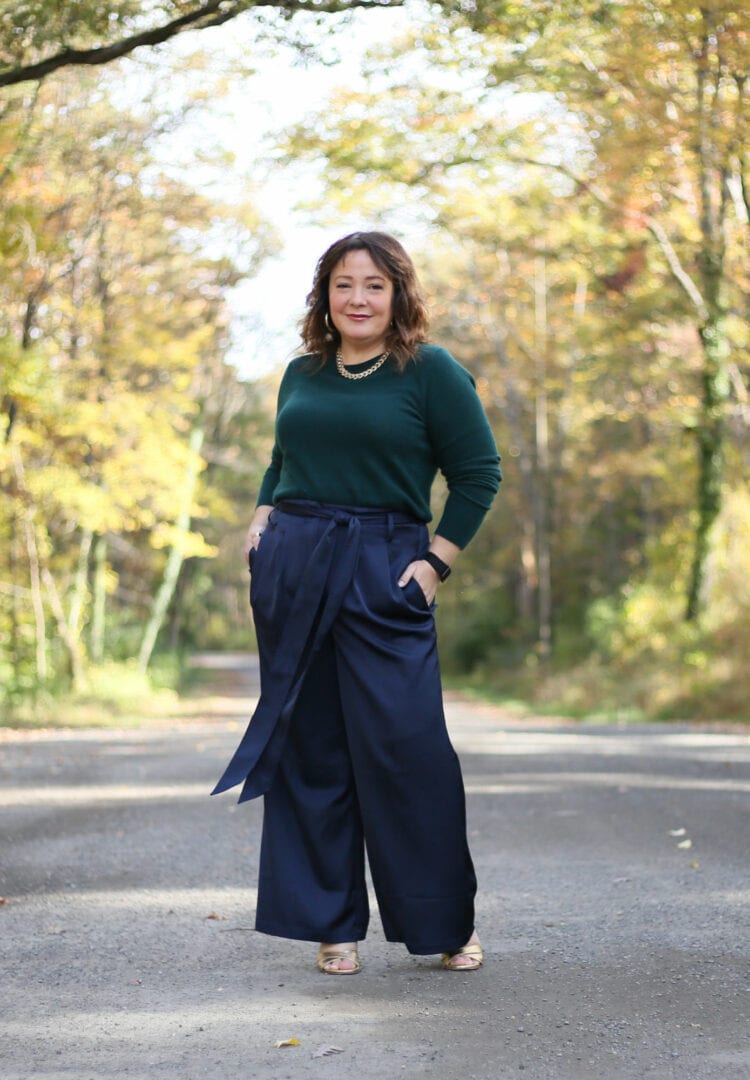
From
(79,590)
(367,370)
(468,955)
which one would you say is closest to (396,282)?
(367,370)

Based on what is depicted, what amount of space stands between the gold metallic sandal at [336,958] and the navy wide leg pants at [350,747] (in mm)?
47

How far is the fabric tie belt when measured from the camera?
4.49 meters

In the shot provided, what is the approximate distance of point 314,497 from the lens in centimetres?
459

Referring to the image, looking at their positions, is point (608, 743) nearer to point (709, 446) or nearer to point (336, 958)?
point (336, 958)

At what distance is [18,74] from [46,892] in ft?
18.7

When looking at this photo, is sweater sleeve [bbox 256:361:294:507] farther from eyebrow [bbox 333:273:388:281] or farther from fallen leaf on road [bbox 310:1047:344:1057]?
fallen leaf on road [bbox 310:1047:344:1057]

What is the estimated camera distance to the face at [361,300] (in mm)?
4570

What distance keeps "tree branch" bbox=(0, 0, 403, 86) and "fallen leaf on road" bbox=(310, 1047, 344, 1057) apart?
22.7 feet

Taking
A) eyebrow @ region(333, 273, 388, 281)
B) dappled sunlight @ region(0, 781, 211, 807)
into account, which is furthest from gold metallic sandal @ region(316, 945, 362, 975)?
dappled sunlight @ region(0, 781, 211, 807)

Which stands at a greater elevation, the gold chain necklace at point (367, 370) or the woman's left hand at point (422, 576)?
the gold chain necklace at point (367, 370)

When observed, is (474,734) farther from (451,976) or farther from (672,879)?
(451,976)

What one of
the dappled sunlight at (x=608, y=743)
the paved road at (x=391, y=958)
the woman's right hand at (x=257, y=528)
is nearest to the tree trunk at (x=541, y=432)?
the dappled sunlight at (x=608, y=743)

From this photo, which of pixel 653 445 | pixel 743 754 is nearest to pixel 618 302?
pixel 653 445

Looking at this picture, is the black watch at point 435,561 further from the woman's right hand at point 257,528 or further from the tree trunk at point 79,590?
the tree trunk at point 79,590
